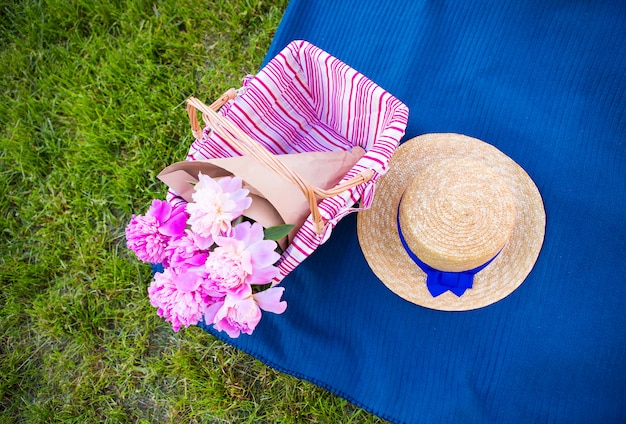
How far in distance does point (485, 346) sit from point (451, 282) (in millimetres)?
222

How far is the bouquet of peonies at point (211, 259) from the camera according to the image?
0.83 metres

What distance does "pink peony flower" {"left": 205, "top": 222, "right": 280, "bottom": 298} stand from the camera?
2.66ft

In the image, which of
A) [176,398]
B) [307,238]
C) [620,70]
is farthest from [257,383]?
[620,70]

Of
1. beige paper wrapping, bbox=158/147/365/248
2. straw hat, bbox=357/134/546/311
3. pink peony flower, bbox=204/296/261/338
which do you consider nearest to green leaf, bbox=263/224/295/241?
beige paper wrapping, bbox=158/147/365/248

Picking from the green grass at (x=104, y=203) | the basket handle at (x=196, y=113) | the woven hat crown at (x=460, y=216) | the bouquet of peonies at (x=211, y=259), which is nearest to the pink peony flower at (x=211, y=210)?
the bouquet of peonies at (x=211, y=259)

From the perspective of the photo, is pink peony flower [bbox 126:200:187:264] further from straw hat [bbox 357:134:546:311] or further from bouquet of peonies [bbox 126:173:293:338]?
straw hat [bbox 357:134:546:311]

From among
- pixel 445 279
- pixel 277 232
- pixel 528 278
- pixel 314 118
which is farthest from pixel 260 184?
pixel 528 278

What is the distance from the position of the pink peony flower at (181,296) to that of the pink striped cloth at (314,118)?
0.18 metres

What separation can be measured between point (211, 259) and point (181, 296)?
0.29 feet

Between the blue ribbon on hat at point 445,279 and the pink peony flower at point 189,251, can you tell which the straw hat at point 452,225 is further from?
the pink peony flower at point 189,251

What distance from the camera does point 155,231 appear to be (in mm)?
888

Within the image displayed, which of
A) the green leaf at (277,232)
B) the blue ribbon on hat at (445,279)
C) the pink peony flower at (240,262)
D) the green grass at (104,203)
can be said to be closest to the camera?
the pink peony flower at (240,262)

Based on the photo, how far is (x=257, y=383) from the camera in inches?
54.7

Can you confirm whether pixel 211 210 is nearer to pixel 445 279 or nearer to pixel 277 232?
pixel 277 232
